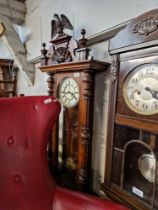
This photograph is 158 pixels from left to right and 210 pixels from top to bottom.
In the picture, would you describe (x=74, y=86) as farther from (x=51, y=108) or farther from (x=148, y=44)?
(x=148, y=44)

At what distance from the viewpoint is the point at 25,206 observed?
36.0 inches

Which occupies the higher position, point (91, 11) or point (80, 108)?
point (91, 11)

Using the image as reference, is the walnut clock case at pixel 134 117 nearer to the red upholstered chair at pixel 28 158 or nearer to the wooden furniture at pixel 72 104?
the wooden furniture at pixel 72 104

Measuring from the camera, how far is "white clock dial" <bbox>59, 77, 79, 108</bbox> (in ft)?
4.36

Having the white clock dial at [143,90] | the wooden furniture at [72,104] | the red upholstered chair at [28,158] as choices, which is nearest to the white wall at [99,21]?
the wooden furniture at [72,104]

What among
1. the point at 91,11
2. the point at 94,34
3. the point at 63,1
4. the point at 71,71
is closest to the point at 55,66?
the point at 71,71

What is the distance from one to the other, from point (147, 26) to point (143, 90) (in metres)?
0.30

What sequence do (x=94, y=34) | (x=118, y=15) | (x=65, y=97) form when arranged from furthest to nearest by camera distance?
(x=65, y=97) → (x=94, y=34) → (x=118, y=15)

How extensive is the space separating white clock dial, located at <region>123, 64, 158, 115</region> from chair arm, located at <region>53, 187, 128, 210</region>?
0.45 metres

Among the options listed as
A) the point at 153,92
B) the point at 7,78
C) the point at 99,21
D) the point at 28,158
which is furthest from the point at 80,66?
the point at 7,78

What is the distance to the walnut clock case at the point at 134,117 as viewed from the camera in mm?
869

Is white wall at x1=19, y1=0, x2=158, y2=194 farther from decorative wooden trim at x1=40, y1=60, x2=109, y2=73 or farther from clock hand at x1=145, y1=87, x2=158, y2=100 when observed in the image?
clock hand at x1=145, y1=87, x2=158, y2=100

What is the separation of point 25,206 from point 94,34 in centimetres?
117

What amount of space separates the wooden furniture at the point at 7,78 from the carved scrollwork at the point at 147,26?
6.91 feet
